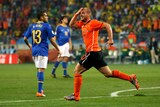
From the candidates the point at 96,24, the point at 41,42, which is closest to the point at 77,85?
the point at 96,24

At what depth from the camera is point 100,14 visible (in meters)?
42.5

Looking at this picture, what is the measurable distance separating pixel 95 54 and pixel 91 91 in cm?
251

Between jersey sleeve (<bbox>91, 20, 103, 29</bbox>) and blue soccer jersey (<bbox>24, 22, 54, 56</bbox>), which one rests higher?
jersey sleeve (<bbox>91, 20, 103, 29</bbox>)

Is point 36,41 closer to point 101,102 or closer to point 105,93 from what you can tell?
point 105,93

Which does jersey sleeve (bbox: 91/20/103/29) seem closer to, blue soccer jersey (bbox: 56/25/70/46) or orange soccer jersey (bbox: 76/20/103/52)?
orange soccer jersey (bbox: 76/20/103/52)

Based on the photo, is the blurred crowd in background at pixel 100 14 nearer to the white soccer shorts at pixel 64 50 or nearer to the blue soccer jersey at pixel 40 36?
the white soccer shorts at pixel 64 50

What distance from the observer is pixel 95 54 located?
40.4 ft

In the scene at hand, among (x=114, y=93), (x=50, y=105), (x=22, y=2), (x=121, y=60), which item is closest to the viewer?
(x=50, y=105)

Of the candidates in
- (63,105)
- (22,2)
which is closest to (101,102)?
(63,105)

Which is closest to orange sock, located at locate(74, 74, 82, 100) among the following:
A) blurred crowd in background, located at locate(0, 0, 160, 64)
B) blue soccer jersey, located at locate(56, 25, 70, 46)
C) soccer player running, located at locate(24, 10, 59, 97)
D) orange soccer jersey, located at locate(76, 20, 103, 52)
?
orange soccer jersey, located at locate(76, 20, 103, 52)

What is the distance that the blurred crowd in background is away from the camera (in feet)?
128

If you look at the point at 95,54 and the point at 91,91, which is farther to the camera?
the point at 91,91

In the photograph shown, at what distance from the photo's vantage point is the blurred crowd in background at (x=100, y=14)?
3909 centimetres

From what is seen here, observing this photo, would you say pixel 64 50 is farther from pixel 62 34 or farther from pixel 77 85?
pixel 77 85
